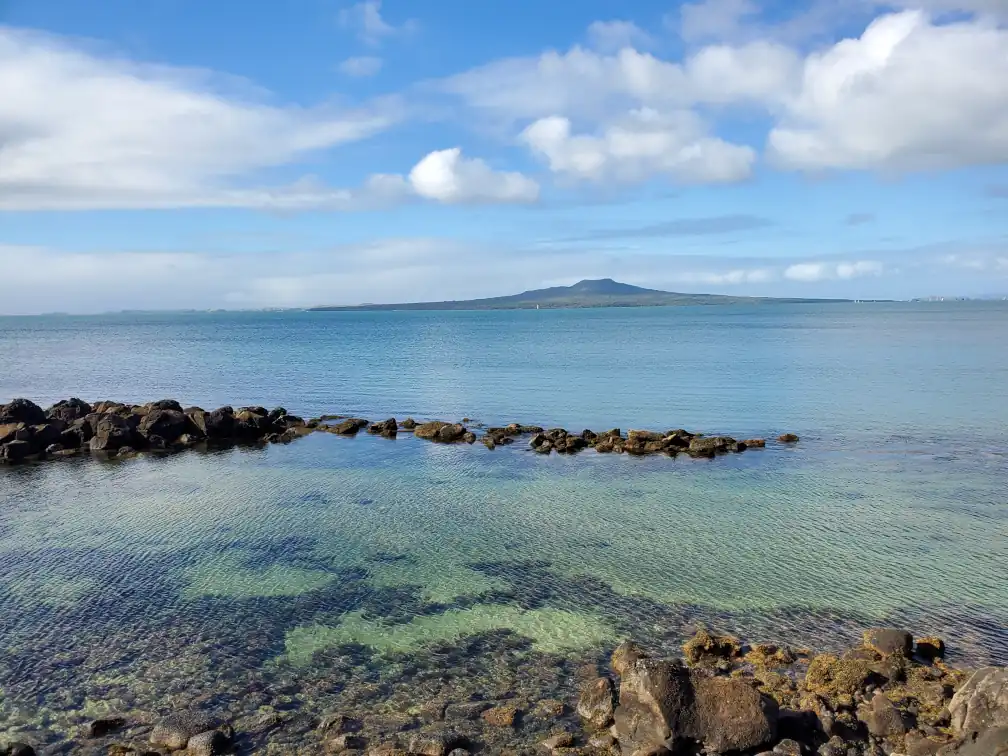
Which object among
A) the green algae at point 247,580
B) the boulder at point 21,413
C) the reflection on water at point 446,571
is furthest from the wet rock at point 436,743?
the boulder at point 21,413

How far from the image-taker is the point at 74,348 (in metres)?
136

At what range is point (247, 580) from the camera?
72.7 feet

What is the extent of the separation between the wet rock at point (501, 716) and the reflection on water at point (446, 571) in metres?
0.99

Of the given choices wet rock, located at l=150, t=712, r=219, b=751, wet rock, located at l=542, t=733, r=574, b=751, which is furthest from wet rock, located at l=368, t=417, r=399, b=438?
wet rock, located at l=542, t=733, r=574, b=751

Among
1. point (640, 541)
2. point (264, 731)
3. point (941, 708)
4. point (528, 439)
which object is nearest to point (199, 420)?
point (528, 439)

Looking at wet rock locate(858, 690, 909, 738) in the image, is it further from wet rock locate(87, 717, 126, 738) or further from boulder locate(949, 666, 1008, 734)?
wet rock locate(87, 717, 126, 738)

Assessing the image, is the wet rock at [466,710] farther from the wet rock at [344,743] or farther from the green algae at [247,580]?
the green algae at [247,580]

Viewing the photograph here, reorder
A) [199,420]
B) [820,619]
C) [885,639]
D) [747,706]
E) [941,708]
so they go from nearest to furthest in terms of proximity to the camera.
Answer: [747,706], [941,708], [885,639], [820,619], [199,420]

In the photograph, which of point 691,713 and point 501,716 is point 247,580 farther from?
point 691,713

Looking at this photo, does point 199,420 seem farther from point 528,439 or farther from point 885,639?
point 885,639

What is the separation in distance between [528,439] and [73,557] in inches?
953

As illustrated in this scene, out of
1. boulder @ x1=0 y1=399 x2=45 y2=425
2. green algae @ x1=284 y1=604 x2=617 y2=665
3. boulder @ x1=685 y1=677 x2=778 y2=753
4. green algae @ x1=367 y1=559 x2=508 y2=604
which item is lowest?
green algae @ x1=284 y1=604 x2=617 y2=665

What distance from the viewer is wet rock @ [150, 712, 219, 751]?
1384 centimetres

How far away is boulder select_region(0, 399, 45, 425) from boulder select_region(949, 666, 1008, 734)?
152 feet
